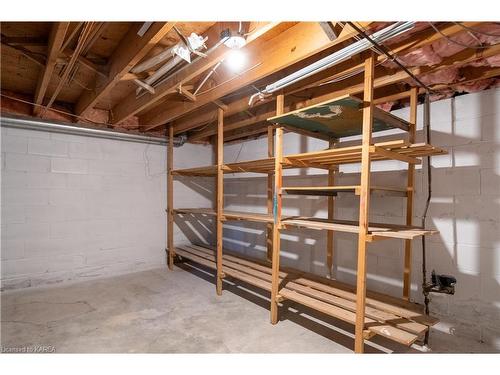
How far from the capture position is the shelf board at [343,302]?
1757mm

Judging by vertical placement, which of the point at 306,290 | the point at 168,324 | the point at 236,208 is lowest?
the point at 168,324

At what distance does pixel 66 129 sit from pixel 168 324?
2822mm

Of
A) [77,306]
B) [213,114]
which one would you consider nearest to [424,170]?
[213,114]

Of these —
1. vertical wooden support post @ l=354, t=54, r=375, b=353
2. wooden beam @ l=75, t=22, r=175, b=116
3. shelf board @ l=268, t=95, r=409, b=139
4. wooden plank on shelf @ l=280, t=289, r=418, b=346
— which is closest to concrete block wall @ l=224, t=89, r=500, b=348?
shelf board @ l=268, t=95, r=409, b=139

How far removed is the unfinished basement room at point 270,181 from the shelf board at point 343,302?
2 centimetres

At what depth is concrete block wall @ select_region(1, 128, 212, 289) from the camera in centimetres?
320

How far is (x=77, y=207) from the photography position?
359cm

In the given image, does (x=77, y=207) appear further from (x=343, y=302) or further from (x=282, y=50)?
(x=343, y=302)

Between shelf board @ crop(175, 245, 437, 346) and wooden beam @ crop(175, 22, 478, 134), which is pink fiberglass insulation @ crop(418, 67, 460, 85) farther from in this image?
shelf board @ crop(175, 245, 437, 346)

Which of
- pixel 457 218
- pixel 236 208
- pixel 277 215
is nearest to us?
pixel 457 218

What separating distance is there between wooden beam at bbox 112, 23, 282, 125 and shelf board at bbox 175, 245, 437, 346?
204 cm

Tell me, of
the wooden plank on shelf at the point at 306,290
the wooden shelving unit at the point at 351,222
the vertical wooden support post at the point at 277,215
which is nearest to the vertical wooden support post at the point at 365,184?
the wooden shelving unit at the point at 351,222

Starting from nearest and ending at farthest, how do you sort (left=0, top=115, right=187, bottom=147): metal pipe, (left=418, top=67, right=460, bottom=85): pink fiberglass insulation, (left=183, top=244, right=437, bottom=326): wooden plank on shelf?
(left=183, top=244, right=437, bottom=326): wooden plank on shelf → (left=418, top=67, right=460, bottom=85): pink fiberglass insulation → (left=0, top=115, right=187, bottom=147): metal pipe

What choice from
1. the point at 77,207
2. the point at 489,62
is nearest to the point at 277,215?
the point at 489,62
